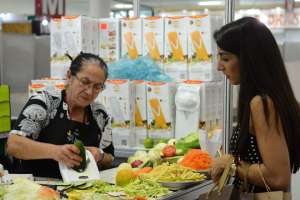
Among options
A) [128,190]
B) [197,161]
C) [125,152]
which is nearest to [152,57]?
[125,152]

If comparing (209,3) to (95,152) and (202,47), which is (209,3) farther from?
(95,152)

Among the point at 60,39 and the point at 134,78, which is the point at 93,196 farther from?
the point at 60,39

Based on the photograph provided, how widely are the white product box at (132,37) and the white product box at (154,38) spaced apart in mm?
46

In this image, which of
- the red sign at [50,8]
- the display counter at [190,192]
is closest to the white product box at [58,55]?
the display counter at [190,192]

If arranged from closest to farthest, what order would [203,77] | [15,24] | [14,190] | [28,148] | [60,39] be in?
[14,190]
[28,148]
[203,77]
[60,39]
[15,24]

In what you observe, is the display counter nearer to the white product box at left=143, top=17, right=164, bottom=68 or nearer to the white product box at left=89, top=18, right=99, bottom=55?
the white product box at left=143, top=17, right=164, bottom=68

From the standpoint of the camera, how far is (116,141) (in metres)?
3.80

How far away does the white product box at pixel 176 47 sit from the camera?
12.2 ft

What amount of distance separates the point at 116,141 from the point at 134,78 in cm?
50

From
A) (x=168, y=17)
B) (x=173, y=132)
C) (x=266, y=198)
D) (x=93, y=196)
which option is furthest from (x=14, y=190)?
(x=168, y=17)

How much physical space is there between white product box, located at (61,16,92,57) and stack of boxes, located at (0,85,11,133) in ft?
3.10

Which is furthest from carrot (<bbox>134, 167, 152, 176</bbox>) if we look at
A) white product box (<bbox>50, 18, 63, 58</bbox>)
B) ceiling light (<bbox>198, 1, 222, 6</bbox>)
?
ceiling light (<bbox>198, 1, 222, 6</bbox>)

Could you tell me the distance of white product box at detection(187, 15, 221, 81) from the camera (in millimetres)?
3613

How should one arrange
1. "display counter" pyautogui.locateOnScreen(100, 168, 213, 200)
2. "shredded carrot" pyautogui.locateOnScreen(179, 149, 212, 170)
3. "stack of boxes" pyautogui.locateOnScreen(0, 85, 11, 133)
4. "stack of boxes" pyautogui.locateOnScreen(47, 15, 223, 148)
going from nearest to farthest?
"display counter" pyautogui.locateOnScreen(100, 168, 213, 200) < "shredded carrot" pyautogui.locateOnScreen(179, 149, 212, 170) < "stack of boxes" pyautogui.locateOnScreen(47, 15, 223, 148) < "stack of boxes" pyautogui.locateOnScreen(0, 85, 11, 133)
